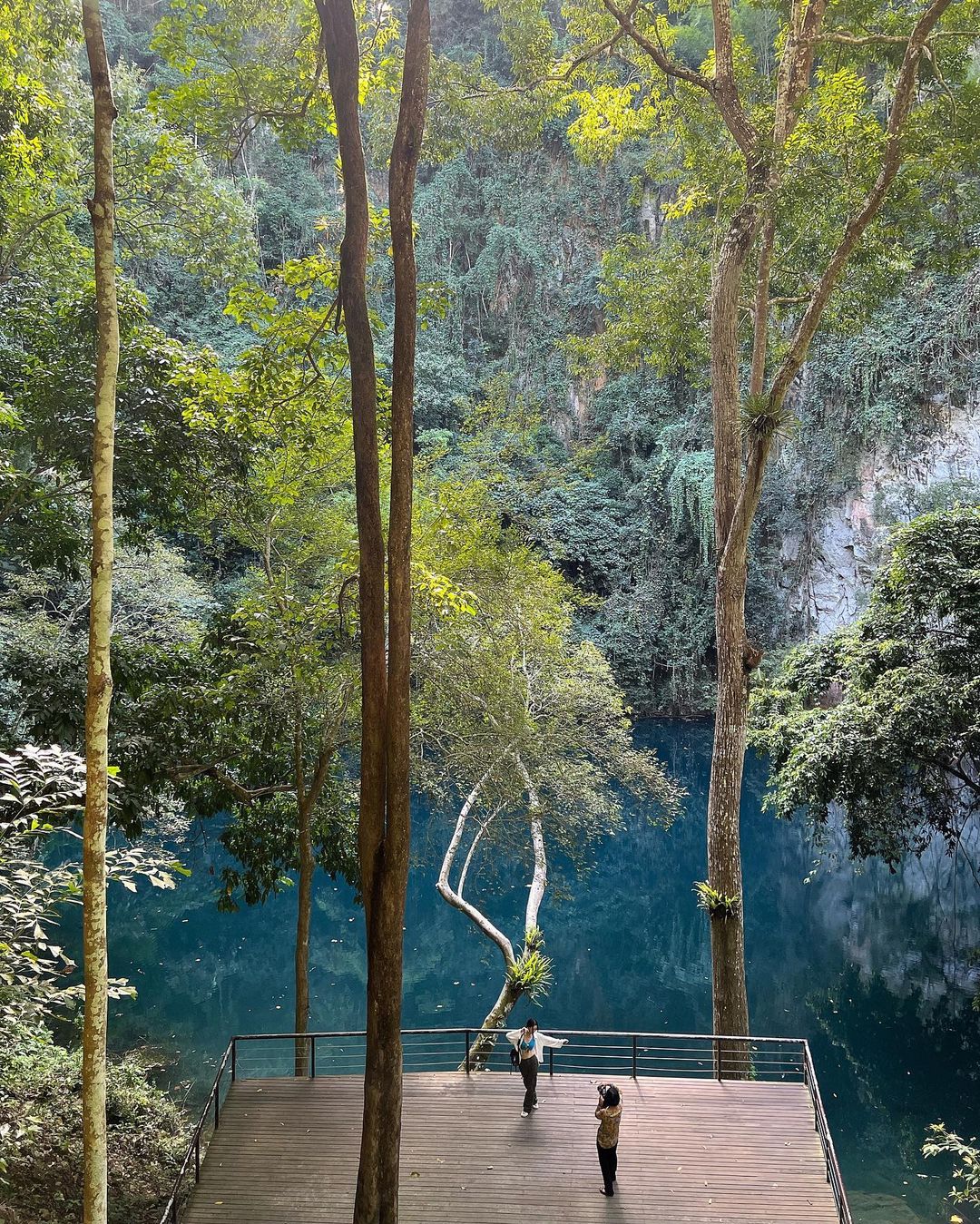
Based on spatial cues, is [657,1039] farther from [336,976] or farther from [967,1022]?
[336,976]

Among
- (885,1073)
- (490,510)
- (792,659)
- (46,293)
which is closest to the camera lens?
(46,293)

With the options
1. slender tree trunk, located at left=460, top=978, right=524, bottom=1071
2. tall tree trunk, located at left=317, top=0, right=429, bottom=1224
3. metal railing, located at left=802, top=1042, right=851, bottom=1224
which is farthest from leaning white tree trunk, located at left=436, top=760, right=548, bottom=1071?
tall tree trunk, located at left=317, top=0, right=429, bottom=1224

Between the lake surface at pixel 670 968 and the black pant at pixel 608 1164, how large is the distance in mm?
4122

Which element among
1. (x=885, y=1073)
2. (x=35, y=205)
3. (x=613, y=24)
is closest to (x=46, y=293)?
(x=35, y=205)

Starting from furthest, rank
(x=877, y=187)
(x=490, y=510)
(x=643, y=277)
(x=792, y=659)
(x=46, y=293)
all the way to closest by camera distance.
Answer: (x=490, y=510) < (x=792, y=659) < (x=643, y=277) < (x=46, y=293) < (x=877, y=187)

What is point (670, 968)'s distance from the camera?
45.4ft

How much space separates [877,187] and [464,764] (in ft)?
23.0

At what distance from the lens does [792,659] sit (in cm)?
1202

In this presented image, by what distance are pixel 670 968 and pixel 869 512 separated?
12.1 metres

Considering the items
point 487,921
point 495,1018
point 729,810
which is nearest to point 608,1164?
point 729,810

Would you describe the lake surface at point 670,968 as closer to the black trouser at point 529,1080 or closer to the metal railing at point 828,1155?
the metal railing at point 828,1155

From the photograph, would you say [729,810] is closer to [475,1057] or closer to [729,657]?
[729,657]

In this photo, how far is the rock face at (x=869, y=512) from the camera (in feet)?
62.5

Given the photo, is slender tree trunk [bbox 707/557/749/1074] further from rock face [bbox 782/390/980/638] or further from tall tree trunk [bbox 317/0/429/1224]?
rock face [bbox 782/390/980/638]
